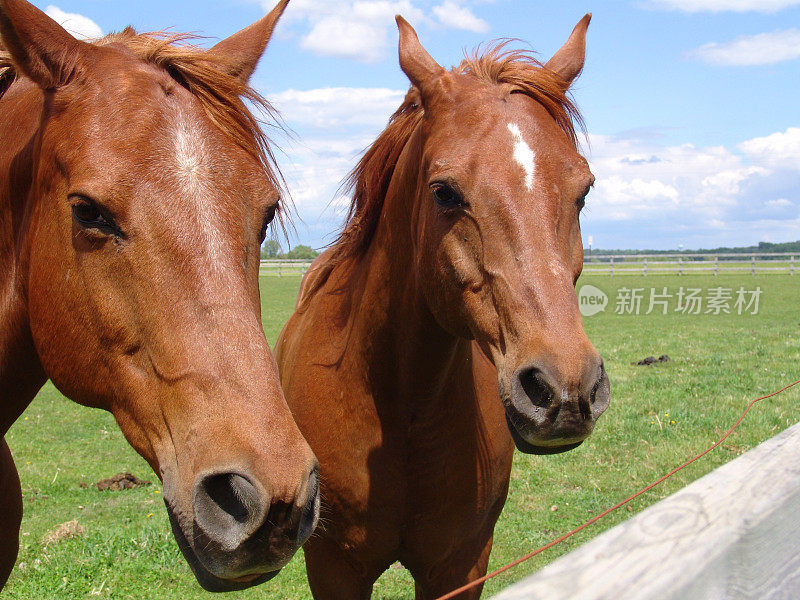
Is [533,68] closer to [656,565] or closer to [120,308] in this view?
[120,308]

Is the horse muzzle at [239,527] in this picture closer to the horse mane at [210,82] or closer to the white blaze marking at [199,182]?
the white blaze marking at [199,182]

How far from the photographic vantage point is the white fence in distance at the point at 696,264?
114 ft

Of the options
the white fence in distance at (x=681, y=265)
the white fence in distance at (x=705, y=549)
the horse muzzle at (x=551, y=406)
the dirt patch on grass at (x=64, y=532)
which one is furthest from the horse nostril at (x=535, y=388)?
the white fence in distance at (x=681, y=265)

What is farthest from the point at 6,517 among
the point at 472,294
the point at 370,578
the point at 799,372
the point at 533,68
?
the point at 799,372

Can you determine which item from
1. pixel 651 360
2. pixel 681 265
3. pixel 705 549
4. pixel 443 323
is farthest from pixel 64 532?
pixel 681 265

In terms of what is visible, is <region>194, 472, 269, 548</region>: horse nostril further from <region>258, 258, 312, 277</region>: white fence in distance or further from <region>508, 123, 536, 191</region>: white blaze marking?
<region>258, 258, 312, 277</region>: white fence in distance

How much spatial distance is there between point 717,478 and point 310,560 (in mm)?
2260

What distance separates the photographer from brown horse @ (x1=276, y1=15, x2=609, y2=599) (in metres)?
2.24

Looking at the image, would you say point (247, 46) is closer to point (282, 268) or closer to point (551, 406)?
point (551, 406)

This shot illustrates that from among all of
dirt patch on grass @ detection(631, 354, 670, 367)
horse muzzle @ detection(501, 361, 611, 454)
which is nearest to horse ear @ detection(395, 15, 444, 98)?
horse muzzle @ detection(501, 361, 611, 454)

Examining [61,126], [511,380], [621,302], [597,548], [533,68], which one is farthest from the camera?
[621,302]

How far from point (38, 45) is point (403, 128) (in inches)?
65.5

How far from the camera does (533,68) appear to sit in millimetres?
2820

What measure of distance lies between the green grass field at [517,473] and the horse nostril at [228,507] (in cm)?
332
